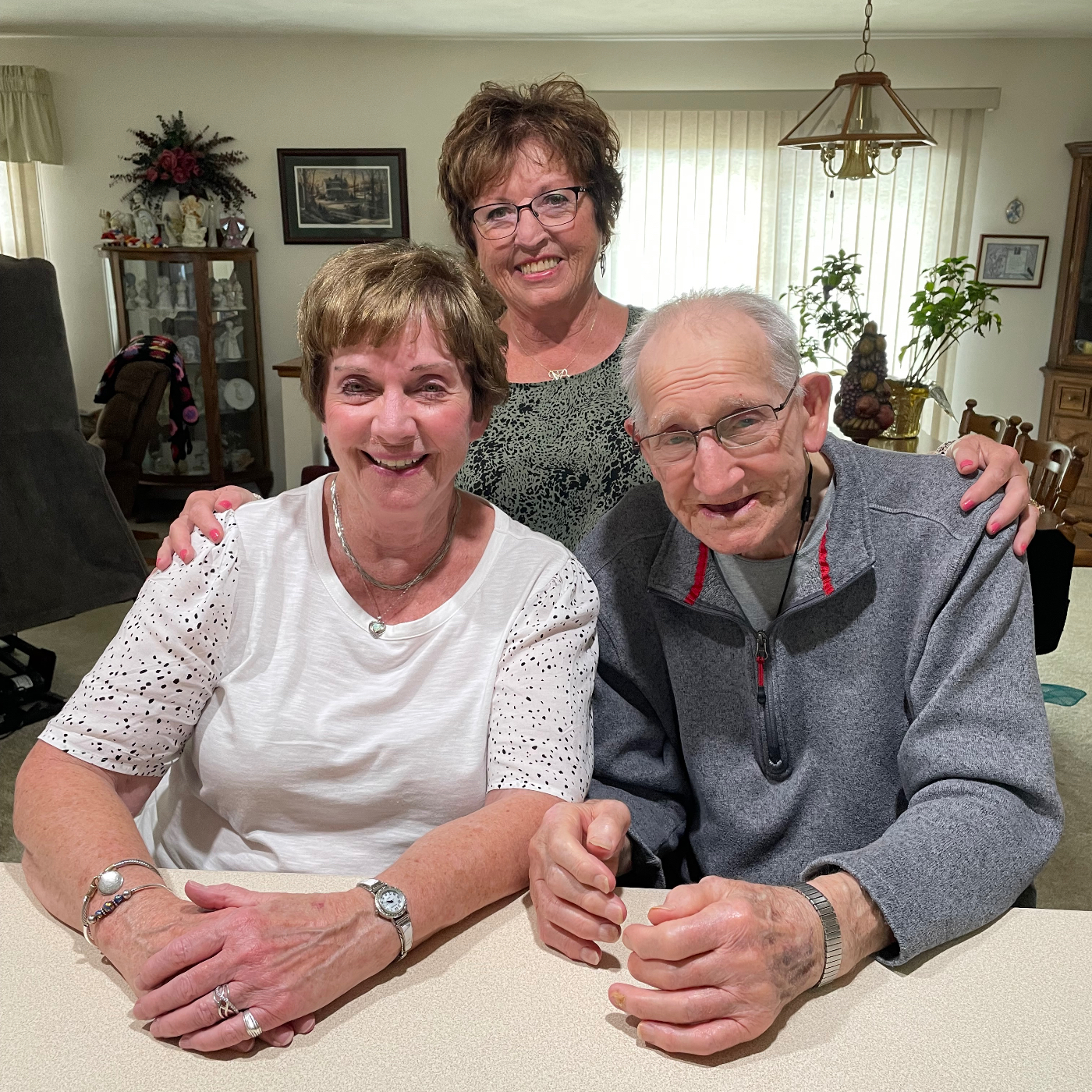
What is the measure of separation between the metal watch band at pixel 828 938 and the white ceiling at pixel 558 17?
5.04m

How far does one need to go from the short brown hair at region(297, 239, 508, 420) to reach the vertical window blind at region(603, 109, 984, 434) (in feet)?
17.0

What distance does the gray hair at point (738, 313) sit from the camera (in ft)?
3.92

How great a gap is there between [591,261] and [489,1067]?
138 centimetres

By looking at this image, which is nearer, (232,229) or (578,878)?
(578,878)

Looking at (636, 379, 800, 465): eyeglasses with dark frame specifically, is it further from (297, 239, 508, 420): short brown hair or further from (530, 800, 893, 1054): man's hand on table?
(530, 800, 893, 1054): man's hand on table

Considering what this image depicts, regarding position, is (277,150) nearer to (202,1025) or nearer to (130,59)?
(130,59)

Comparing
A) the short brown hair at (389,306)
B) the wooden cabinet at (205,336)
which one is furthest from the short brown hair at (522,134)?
the wooden cabinet at (205,336)

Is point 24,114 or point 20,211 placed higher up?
point 24,114

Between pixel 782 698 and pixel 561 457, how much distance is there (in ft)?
2.07

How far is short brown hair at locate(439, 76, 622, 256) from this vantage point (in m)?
1.74

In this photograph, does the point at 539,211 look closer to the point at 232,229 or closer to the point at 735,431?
the point at 735,431

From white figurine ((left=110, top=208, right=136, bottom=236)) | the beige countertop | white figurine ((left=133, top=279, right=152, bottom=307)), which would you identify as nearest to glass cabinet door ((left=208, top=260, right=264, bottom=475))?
white figurine ((left=133, top=279, right=152, bottom=307))

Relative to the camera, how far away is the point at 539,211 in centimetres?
176

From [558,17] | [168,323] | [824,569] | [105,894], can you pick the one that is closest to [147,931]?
[105,894]
